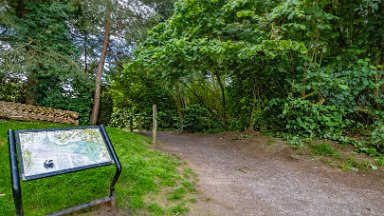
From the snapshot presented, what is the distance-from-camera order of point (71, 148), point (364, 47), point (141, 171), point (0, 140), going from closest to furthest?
point (71, 148) → point (141, 171) → point (0, 140) → point (364, 47)

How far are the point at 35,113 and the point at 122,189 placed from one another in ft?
25.0

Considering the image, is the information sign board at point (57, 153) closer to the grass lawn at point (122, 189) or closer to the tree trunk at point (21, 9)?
the grass lawn at point (122, 189)

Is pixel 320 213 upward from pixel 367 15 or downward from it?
downward

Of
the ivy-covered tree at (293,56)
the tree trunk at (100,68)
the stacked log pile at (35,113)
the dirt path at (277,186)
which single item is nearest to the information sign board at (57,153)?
the dirt path at (277,186)

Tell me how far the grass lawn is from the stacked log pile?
17.2 feet

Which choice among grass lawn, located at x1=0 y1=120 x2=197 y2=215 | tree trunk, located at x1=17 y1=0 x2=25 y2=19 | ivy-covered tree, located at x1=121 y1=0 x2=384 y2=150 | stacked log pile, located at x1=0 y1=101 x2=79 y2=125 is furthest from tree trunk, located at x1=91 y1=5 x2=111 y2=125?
grass lawn, located at x1=0 y1=120 x2=197 y2=215

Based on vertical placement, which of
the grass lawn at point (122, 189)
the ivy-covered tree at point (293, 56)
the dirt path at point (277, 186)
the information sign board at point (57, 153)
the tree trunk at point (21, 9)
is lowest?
the dirt path at point (277, 186)

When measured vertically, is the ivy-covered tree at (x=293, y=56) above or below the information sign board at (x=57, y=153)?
above

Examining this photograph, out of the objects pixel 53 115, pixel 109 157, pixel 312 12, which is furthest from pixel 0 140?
pixel 312 12

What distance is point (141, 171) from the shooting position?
13.3 ft

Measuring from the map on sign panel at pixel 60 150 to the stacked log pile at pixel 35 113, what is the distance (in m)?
7.60

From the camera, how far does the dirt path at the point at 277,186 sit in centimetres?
334

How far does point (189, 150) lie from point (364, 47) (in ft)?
17.1

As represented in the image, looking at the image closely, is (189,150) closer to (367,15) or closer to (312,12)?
(312,12)
